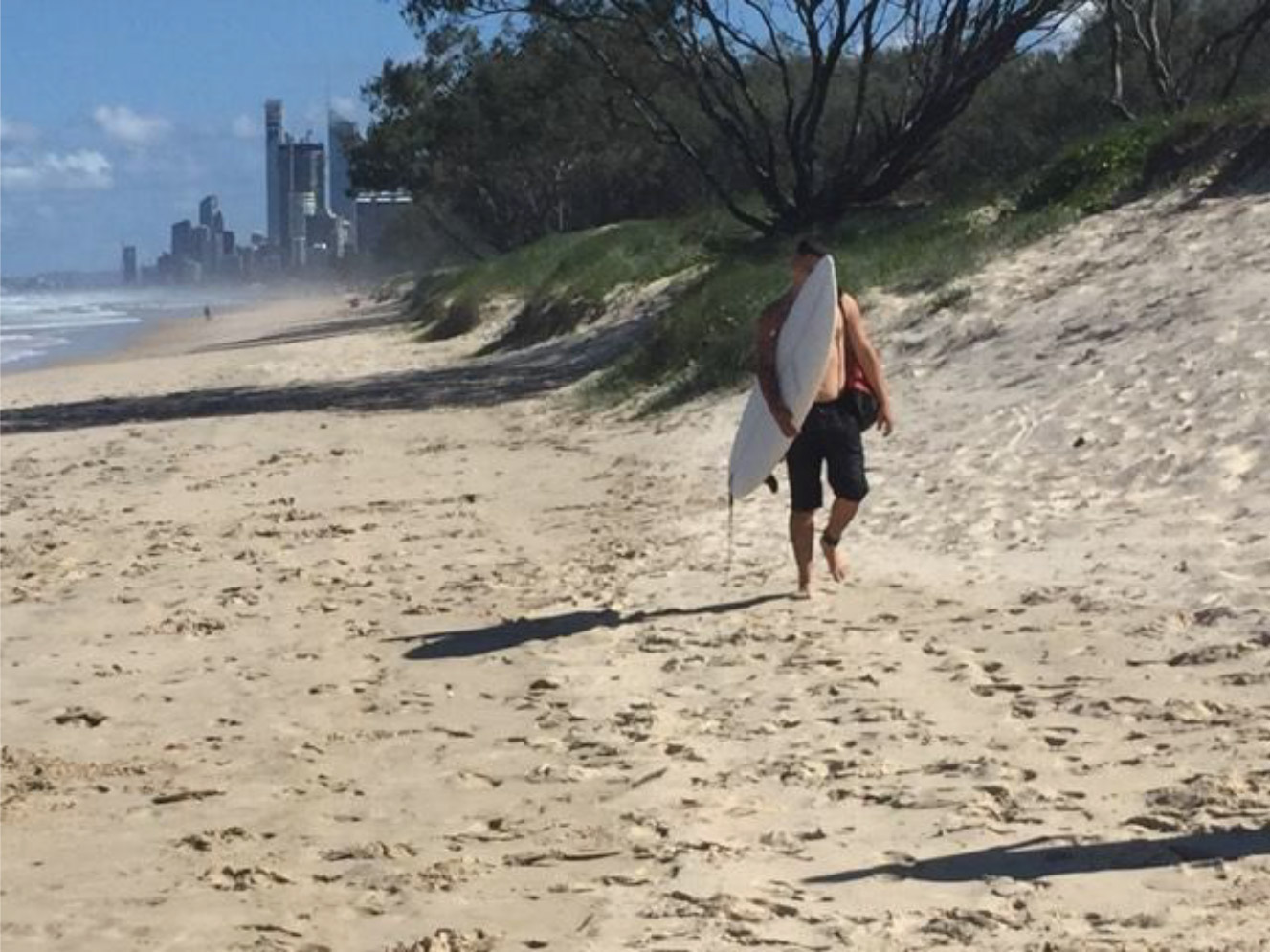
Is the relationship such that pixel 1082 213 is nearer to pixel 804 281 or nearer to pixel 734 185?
pixel 804 281

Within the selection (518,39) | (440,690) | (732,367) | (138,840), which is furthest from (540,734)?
(518,39)

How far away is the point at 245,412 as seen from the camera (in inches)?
893

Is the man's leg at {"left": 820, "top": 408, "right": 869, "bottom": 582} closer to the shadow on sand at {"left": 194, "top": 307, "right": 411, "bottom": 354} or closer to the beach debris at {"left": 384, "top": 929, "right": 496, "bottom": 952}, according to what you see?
the beach debris at {"left": 384, "top": 929, "right": 496, "bottom": 952}

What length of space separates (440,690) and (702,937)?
10.4ft

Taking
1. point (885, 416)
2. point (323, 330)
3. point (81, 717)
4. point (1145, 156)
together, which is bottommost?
point (323, 330)

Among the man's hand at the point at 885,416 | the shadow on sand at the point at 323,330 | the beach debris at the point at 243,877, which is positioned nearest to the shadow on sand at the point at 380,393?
the man's hand at the point at 885,416

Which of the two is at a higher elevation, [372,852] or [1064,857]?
[1064,857]

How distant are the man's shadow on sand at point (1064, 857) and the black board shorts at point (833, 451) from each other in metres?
3.67

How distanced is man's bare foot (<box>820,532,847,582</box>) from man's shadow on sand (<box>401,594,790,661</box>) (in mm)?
258

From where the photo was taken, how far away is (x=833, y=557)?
9375 mm

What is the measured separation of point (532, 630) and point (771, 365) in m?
1.48

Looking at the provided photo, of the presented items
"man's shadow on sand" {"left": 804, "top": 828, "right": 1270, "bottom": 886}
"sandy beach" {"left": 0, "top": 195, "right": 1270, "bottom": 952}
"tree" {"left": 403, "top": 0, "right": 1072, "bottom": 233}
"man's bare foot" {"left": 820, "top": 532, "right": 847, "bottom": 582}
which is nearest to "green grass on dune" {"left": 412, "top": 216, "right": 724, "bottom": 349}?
"tree" {"left": 403, "top": 0, "right": 1072, "bottom": 233}

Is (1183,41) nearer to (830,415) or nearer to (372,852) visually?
(830,415)

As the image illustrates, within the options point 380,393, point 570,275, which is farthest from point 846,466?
point 570,275
